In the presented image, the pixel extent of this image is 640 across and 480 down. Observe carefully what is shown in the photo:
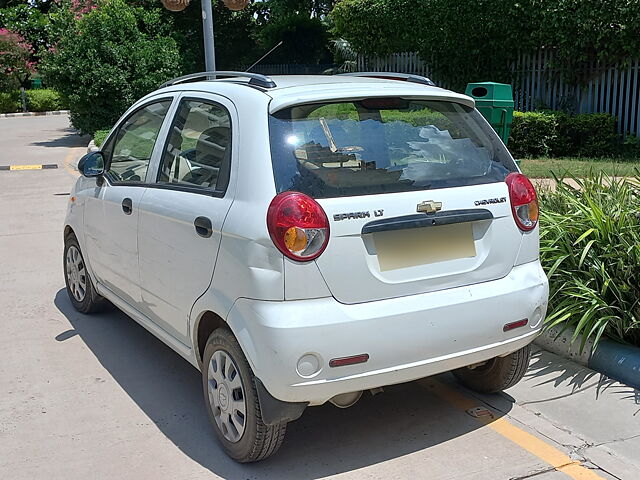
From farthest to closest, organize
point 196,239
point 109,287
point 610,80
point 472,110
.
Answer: point 610,80 < point 109,287 < point 472,110 < point 196,239

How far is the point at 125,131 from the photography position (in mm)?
5074

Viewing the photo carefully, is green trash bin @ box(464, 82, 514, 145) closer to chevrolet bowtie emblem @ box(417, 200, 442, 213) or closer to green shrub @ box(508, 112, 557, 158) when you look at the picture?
chevrolet bowtie emblem @ box(417, 200, 442, 213)

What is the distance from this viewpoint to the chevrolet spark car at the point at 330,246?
317cm

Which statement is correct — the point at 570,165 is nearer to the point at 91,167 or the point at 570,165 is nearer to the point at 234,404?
the point at 91,167

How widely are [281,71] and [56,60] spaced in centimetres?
1098

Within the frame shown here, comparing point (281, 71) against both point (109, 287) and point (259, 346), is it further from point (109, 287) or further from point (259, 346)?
point (259, 346)

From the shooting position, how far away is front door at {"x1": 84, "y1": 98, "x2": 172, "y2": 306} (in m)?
4.47

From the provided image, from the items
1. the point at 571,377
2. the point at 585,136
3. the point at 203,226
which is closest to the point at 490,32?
the point at 585,136

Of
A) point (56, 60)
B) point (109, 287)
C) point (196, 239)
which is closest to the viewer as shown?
point (196, 239)

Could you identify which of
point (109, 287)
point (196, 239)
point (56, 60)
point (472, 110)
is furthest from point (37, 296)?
point (56, 60)

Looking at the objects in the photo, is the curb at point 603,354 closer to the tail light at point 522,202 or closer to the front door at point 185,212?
the tail light at point 522,202

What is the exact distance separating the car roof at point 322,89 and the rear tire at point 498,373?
1413mm

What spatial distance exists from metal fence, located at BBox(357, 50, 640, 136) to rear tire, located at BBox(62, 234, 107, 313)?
1102 centimetres

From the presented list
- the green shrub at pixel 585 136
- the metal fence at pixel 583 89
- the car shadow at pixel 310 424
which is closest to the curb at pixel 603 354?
the car shadow at pixel 310 424
